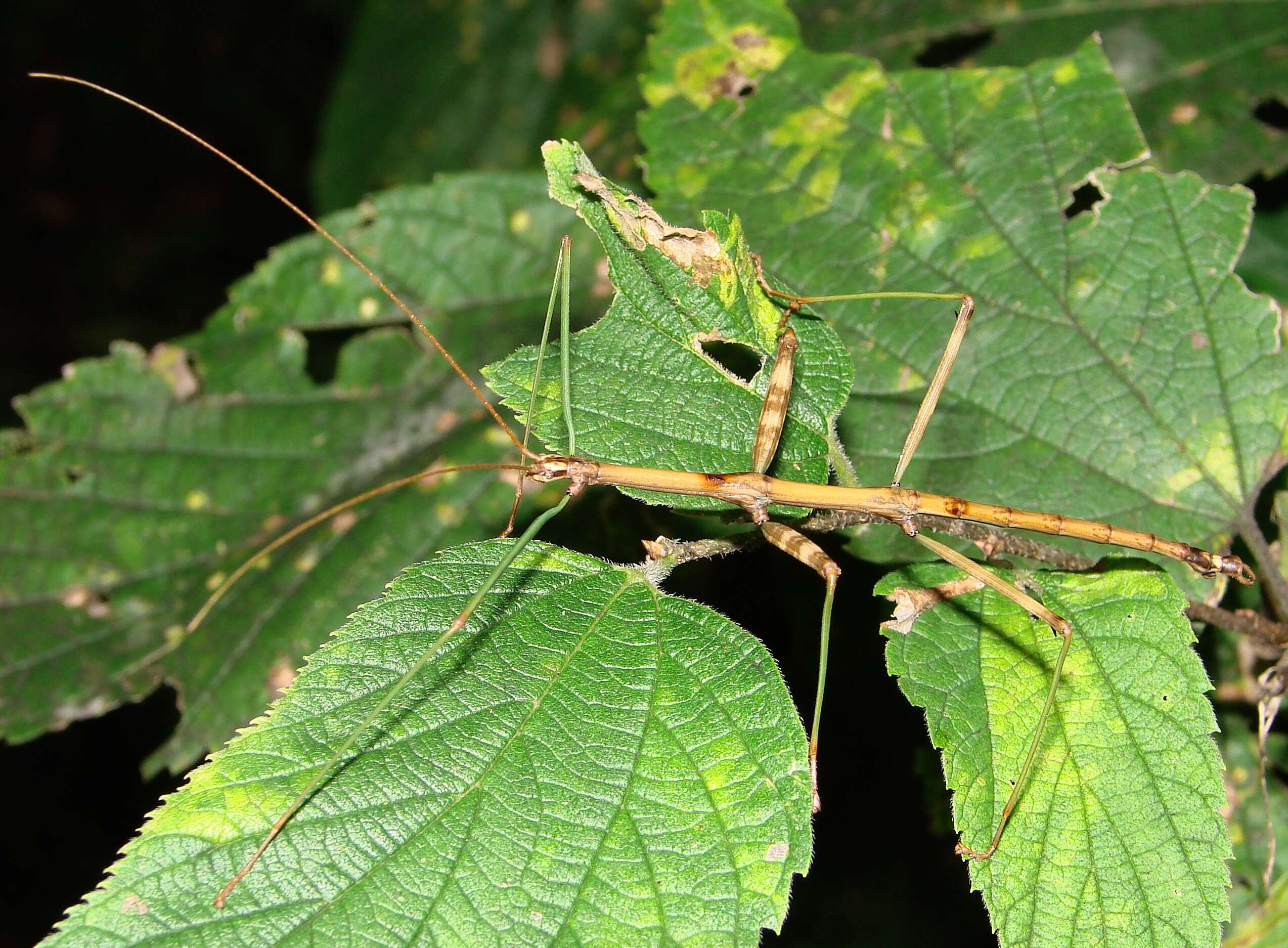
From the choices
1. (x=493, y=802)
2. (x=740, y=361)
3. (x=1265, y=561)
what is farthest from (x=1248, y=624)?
(x=493, y=802)

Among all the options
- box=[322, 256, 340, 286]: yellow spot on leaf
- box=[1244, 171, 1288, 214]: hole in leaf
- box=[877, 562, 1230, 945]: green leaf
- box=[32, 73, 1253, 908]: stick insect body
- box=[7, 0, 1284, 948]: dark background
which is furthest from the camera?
box=[7, 0, 1284, 948]: dark background

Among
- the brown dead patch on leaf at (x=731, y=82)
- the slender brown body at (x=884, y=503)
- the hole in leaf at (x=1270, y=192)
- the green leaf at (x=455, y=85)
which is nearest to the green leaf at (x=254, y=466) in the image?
the brown dead patch on leaf at (x=731, y=82)

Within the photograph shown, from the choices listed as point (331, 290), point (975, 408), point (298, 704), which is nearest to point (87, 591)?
point (331, 290)

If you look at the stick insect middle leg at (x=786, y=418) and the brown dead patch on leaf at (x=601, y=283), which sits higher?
the brown dead patch on leaf at (x=601, y=283)

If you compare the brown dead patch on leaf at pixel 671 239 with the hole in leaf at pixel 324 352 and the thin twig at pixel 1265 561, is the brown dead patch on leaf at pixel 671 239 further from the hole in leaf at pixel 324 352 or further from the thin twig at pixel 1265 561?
the hole in leaf at pixel 324 352

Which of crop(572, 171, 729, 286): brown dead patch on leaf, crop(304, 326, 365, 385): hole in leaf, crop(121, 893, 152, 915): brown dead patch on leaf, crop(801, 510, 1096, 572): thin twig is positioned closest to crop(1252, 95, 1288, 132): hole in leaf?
crop(801, 510, 1096, 572): thin twig

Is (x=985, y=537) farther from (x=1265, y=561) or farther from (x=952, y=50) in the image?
(x=952, y=50)

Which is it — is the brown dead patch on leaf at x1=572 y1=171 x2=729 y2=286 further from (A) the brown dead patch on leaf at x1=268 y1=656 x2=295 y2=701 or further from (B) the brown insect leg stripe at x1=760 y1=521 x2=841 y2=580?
(A) the brown dead patch on leaf at x1=268 y1=656 x2=295 y2=701
